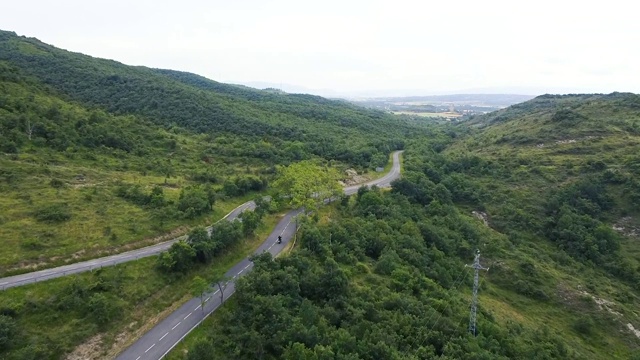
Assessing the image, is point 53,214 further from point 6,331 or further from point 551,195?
point 551,195

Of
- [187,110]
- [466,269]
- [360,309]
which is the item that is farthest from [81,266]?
[187,110]

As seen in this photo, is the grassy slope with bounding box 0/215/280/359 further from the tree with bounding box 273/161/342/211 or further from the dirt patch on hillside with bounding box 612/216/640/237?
the dirt patch on hillside with bounding box 612/216/640/237

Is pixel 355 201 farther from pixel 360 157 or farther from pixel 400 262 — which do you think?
pixel 360 157

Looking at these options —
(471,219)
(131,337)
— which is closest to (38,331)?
(131,337)

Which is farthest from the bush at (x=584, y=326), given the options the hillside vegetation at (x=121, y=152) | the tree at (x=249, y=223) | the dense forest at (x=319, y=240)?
the hillside vegetation at (x=121, y=152)

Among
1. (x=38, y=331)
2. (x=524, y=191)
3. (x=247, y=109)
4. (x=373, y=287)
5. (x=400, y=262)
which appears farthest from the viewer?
(x=247, y=109)
